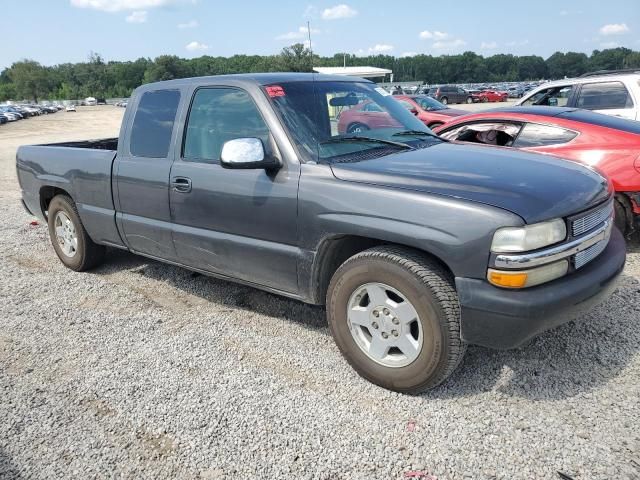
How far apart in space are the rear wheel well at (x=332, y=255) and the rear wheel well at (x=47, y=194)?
10.7 feet

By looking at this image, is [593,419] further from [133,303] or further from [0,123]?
[0,123]

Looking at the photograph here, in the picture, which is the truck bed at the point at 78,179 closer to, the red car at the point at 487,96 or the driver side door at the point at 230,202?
the driver side door at the point at 230,202

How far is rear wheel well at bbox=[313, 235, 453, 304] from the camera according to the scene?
3.10 meters

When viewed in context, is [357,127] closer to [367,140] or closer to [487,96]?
[367,140]

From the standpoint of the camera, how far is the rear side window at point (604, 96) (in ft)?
24.6

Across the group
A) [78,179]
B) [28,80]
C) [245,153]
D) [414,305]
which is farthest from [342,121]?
[28,80]

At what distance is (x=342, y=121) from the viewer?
356cm

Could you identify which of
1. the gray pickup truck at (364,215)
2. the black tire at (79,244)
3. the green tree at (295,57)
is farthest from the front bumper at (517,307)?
the green tree at (295,57)

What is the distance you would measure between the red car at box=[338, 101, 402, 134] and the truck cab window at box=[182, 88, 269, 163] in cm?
57

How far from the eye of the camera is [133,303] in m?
4.46

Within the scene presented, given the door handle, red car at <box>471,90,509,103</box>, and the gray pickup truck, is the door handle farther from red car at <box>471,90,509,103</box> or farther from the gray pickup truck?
red car at <box>471,90,509,103</box>

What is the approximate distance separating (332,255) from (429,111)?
1110 cm

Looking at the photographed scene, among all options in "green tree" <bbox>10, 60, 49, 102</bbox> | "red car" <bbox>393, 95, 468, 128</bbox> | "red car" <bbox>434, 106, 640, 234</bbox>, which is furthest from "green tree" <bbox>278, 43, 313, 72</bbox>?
"green tree" <bbox>10, 60, 49, 102</bbox>

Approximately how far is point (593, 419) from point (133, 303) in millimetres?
3557
